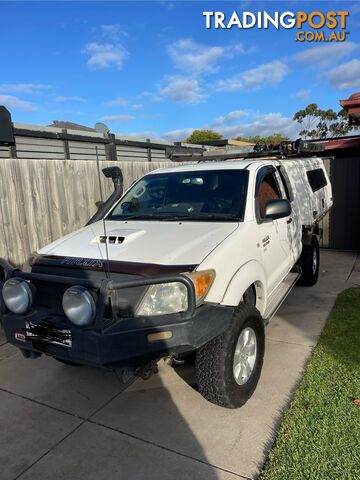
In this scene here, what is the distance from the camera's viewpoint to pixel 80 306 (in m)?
2.71

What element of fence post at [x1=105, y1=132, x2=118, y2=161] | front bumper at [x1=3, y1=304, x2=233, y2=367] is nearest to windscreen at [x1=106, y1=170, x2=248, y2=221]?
front bumper at [x1=3, y1=304, x2=233, y2=367]

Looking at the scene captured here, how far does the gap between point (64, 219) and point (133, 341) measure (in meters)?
4.05

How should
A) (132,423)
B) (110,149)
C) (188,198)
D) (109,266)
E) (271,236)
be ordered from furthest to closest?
(110,149) → (188,198) → (271,236) → (132,423) → (109,266)

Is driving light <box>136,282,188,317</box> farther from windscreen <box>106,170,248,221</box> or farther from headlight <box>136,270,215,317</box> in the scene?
windscreen <box>106,170,248,221</box>

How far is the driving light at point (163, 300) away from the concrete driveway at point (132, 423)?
0.99 m

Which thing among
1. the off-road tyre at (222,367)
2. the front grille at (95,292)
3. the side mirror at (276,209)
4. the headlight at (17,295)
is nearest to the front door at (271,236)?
the side mirror at (276,209)

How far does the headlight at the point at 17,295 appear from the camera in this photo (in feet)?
10.1

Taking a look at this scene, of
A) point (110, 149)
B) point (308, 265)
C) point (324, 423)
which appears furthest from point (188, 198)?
point (110, 149)

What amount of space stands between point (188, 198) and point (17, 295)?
6.55ft

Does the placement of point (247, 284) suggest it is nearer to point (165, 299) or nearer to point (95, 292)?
point (165, 299)

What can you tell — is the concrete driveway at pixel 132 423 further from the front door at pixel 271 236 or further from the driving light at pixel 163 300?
the driving light at pixel 163 300

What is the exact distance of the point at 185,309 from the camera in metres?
2.72

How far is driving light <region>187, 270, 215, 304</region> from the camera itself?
2.77 m

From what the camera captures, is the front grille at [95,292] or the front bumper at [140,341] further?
the front grille at [95,292]
